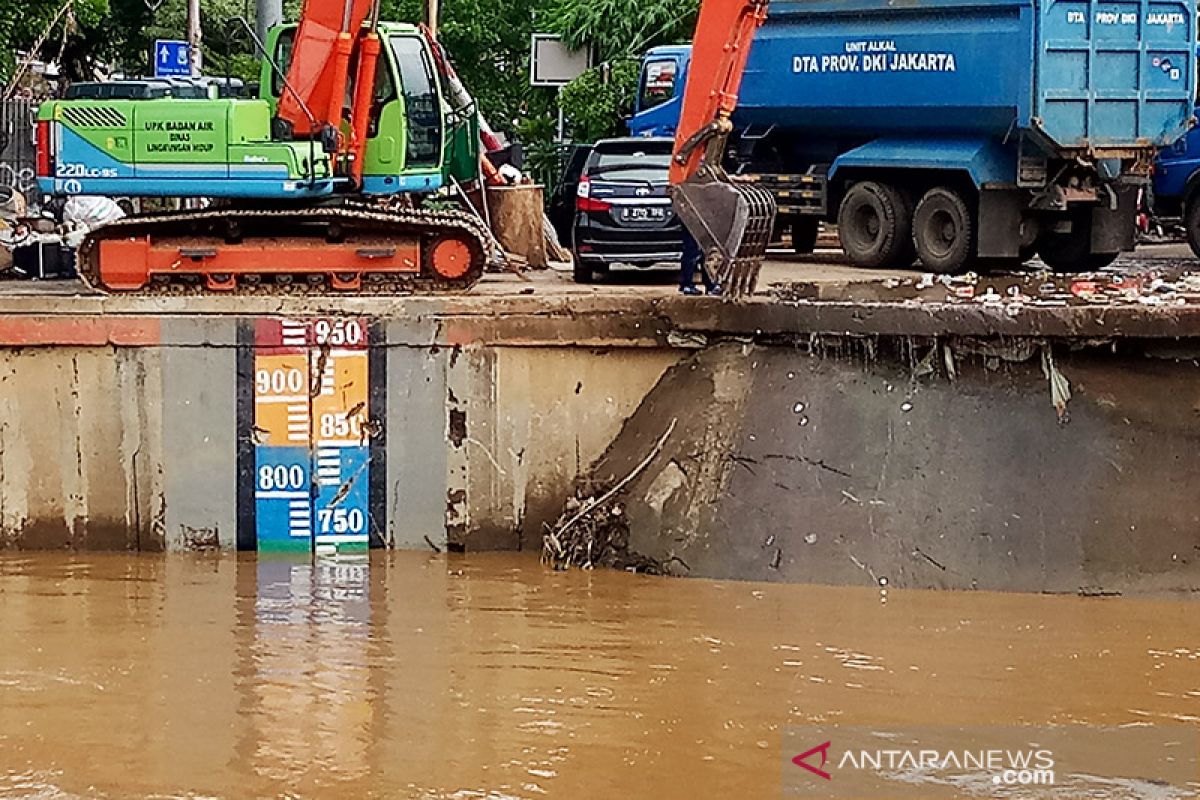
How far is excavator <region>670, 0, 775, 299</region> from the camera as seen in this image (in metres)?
14.5

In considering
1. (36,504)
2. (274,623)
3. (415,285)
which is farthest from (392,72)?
(274,623)

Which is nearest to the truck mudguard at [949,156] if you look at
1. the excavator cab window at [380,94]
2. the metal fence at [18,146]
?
the excavator cab window at [380,94]

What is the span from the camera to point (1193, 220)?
21.9 m

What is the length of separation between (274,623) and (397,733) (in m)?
2.37

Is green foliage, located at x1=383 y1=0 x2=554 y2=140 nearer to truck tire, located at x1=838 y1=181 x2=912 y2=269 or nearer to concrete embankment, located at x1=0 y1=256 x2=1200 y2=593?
truck tire, located at x1=838 y1=181 x2=912 y2=269

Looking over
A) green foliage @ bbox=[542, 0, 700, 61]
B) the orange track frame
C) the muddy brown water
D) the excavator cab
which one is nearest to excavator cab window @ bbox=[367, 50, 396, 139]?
the excavator cab

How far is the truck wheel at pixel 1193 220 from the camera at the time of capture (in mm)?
21812

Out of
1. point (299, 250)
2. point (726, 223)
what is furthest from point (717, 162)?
point (299, 250)

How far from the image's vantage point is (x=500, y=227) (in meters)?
20.1

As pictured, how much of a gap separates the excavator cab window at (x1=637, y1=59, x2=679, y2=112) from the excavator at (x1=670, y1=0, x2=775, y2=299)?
11266mm

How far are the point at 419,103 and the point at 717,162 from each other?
3.34 m

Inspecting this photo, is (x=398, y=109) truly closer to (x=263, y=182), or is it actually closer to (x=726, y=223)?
(x=263, y=182)

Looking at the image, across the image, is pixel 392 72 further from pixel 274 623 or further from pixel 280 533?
pixel 274 623

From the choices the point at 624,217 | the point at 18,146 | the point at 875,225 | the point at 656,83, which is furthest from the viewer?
the point at 18,146
